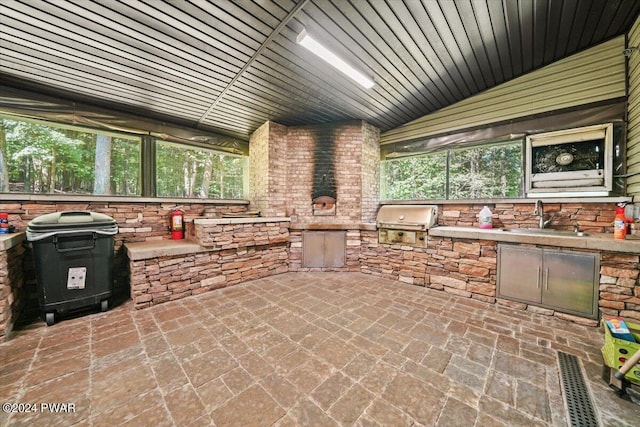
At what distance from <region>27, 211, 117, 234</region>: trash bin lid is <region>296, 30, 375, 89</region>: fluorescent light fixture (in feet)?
10.5

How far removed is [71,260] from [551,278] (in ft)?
18.8

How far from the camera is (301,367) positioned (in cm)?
185

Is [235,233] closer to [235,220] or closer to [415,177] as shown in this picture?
[235,220]

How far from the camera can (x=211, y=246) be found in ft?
11.6

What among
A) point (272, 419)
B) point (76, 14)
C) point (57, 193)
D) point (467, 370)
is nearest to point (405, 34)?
point (76, 14)

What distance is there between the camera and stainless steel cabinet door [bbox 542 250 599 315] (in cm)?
256

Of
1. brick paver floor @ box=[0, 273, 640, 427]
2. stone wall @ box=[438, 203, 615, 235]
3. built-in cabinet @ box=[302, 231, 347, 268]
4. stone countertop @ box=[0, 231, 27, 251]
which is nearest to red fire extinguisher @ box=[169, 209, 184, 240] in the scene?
brick paver floor @ box=[0, 273, 640, 427]

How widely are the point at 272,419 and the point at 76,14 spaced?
372 cm

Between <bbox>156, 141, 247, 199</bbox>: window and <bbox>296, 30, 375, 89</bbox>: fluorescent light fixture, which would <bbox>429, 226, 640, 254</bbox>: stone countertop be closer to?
<bbox>296, 30, 375, 89</bbox>: fluorescent light fixture

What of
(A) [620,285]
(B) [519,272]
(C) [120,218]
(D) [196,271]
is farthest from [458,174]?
(C) [120,218]

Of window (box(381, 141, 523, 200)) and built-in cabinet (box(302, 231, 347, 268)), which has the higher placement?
window (box(381, 141, 523, 200))

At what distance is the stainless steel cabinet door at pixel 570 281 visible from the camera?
8.41ft

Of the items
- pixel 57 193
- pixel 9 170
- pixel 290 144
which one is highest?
pixel 290 144

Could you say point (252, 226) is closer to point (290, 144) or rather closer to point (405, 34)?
point (290, 144)
